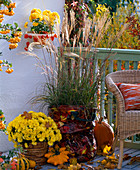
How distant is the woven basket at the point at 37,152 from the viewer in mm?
3117

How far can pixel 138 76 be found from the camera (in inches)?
140

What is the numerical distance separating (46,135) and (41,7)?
1605mm

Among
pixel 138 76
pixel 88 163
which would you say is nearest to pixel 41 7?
pixel 138 76

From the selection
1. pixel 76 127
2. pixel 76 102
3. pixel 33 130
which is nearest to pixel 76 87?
pixel 76 102

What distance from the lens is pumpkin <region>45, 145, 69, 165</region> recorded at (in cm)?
316

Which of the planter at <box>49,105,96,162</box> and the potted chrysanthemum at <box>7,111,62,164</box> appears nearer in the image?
the potted chrysanthemum at <box>7,111,62,164</box>

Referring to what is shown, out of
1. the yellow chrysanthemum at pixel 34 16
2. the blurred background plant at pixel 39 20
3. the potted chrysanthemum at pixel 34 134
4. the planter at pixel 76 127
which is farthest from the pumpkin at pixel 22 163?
the yellow chrysanthemum at pixel 34 16

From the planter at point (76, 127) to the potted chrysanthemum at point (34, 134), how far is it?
95mm

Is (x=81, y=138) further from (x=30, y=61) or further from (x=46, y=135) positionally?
(x=30, y=61)

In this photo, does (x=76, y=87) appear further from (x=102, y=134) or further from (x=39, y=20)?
(x=39, y=20)

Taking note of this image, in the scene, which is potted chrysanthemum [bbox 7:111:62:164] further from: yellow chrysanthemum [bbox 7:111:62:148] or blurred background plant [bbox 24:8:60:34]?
blurred background plant [bbox 24:8:60:34]

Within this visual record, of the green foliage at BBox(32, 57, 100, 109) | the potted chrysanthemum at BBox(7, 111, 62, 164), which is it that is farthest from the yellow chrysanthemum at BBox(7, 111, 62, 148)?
the green foliage at BBox(32, 57, 100, 109)

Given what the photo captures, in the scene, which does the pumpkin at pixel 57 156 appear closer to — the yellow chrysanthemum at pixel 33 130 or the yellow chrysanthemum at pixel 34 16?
the yellow chrysanthemum at pixel 33 130

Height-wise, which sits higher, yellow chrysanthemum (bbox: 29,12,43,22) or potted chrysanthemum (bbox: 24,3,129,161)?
yellow chrysanthemum (bbox: 29,12,43,22)
